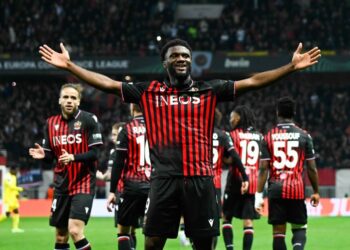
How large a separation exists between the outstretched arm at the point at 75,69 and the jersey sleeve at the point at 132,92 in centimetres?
6

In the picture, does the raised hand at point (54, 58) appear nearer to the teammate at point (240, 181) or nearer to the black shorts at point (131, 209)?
the black shorts at point (131, 209)

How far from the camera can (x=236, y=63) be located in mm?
36438

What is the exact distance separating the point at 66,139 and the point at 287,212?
281cm

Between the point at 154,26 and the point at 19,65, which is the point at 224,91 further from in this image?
the point at 154,26

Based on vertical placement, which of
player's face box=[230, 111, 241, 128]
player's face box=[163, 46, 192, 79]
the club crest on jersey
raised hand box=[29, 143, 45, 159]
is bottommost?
raised hand box=[29, 143, 45, 159]

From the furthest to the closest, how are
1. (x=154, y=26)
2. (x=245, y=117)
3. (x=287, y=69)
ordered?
1. (x=154, y=26)
2. (x=245, y=117)
3. (x=287, y=69)

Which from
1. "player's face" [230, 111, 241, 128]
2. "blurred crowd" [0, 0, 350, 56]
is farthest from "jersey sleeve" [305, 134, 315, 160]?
"blurred crowd" [0, 0, 350, 56]

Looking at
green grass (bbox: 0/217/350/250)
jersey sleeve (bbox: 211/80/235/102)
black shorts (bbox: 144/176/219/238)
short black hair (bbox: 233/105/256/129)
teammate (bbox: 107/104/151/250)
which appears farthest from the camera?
green grass (bbox: 0/217/350/250)

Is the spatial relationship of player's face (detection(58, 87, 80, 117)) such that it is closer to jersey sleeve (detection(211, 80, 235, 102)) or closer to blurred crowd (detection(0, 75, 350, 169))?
jersey sleeve (detection(211, 80, 235, 102))

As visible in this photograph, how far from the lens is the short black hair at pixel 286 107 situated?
36.2 ft

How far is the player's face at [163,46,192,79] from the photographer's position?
7352mm

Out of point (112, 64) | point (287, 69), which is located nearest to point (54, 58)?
point (287, 69)

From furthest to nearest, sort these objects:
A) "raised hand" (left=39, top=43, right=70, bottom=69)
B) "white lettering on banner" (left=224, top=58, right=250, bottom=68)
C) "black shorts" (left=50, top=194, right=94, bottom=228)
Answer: "white lettering on banner" (left=224, top=58, right=250, bottom=68) < "black shorts" (left=50, top=194, right=94, bottom=228) < "raised hand" (left=39, top=43, right=70, bottom=69)

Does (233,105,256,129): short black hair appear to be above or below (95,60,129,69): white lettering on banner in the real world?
below
